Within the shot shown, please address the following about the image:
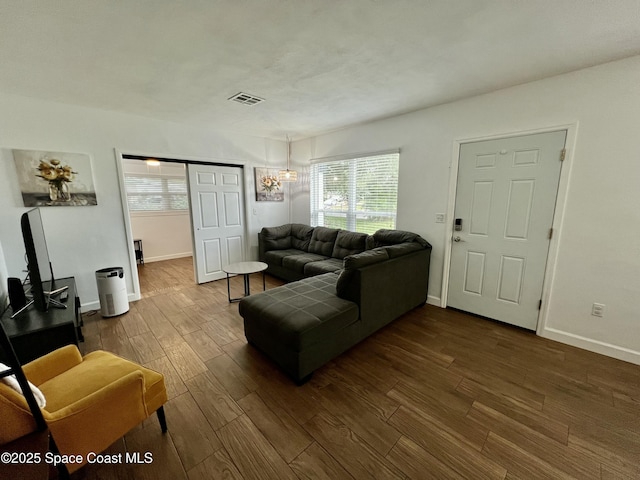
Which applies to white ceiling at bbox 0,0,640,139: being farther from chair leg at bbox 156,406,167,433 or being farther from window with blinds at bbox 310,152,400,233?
chair leg at bbox 156,406,167,433

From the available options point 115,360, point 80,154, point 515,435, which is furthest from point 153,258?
point 515,435

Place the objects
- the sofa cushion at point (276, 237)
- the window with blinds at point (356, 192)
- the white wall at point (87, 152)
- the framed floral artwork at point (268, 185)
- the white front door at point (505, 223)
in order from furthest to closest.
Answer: the framed floral artwork at point (268, 185), the sofa cushion at point (276, 237), the window with blinds at point (356, 192), the white wall at point (87, 152), the white front door at point (505, 223)

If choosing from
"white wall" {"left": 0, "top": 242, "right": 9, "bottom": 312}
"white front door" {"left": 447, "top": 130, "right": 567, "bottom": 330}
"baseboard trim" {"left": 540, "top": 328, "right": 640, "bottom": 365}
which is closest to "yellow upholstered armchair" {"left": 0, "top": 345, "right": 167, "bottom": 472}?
"white wall" {"left": 0, "top": 242, "right": 9, "bottom": 312}

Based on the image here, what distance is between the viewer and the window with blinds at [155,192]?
5.64 m

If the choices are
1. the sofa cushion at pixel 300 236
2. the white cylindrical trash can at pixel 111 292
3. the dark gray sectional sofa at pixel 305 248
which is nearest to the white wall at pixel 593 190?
the dark gray sectional sofa at pixel 305 248

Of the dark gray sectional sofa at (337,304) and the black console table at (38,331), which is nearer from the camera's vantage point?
the black console table at (38,331)

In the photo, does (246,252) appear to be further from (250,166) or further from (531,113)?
(531,113)

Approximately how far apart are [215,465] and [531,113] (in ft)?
12.5

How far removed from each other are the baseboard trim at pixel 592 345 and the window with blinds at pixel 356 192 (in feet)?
6.90

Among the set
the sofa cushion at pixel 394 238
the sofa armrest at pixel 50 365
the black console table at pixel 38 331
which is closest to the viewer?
the sofa armrest at pixel 50 365

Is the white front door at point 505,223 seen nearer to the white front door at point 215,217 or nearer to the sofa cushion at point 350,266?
the sofa cushion at point 350,266

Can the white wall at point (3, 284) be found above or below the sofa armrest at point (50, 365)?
above

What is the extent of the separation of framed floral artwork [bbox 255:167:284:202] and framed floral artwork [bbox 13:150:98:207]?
235cm

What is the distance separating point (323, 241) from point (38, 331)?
3.33 m
